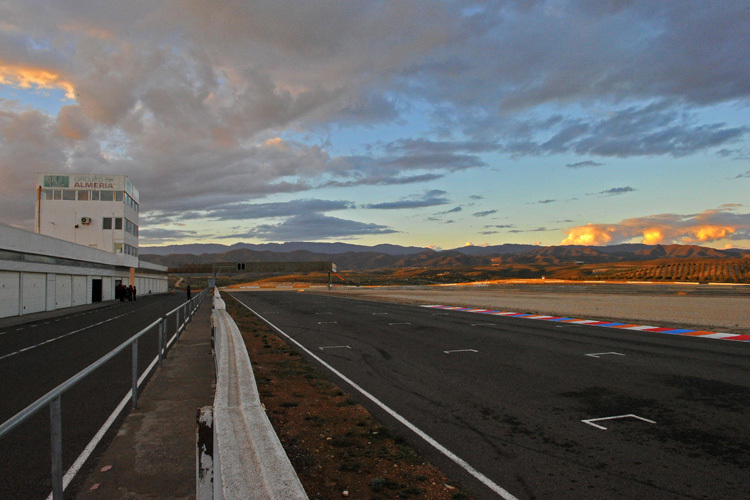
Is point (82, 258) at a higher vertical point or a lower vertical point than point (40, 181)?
lower

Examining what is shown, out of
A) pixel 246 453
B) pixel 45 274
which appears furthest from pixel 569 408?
pixel 45 274

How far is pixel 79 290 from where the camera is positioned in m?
42.5

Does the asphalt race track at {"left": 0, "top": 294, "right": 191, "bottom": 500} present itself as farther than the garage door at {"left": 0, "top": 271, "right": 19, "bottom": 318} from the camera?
No

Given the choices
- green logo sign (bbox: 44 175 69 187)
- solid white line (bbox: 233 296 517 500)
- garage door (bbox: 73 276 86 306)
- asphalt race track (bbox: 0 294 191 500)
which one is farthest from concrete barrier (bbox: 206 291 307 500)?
green logo sign (bbox: 44 175 69 187)

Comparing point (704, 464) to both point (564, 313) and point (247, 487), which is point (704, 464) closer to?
point (247, 487)

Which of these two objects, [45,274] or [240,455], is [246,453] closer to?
[240,455]

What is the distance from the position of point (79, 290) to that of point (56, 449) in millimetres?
45181

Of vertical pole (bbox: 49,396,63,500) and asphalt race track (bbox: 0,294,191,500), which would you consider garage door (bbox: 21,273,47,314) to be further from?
vertical pole (bbox: 49,396,63,500)

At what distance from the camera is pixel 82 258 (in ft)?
139

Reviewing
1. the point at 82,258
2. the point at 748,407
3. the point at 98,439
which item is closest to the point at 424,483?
the point at 98,439

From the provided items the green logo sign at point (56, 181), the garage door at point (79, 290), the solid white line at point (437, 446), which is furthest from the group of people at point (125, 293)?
the solid white line at point (437, 446)

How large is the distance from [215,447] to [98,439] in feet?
13.2

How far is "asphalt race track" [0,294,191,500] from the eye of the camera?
17.0 ft

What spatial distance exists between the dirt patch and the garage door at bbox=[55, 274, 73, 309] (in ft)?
116
